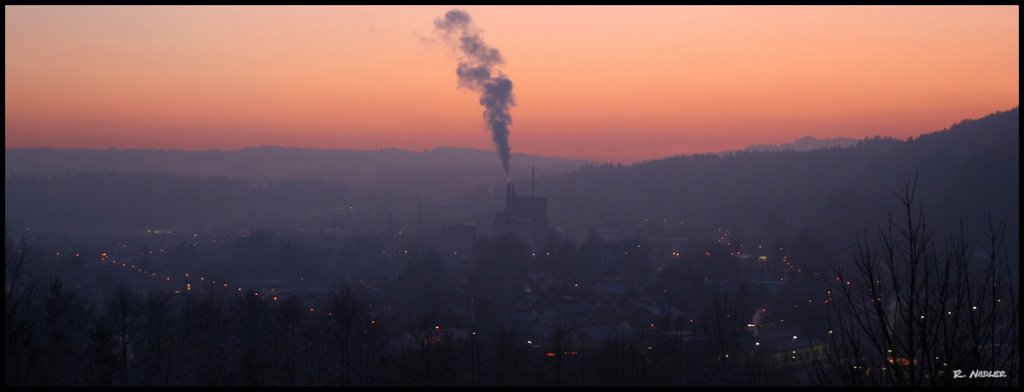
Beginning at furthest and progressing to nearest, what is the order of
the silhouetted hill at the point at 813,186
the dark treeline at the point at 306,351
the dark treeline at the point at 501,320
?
1. the silhouetted hill at the point at 813,186
2. the dark treeline at the point at 306,351
3. the dark treeline at the point at 501,320

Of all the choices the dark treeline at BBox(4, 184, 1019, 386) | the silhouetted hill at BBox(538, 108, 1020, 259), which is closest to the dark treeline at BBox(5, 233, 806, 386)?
the dark treeline at BBox(4, 184, 1019, 386)

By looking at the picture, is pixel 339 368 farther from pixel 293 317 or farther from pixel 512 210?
pixel 512 210

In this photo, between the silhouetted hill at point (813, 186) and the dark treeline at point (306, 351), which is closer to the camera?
the dark treeline at point (306, 351)

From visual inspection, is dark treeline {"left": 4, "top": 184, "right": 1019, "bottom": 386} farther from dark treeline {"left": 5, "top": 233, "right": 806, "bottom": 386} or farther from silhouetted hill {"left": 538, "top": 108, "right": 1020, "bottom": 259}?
silhouetted hill {"left": 538, "top": 108, "right": 1020, "bottom": 259}

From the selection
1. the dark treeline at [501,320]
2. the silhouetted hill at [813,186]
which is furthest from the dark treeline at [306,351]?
the silhouetted hill at [813,186]

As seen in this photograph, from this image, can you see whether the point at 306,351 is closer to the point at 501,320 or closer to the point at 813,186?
A: the point at 501,320

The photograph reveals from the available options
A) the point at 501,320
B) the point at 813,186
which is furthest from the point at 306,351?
the point at 813,186

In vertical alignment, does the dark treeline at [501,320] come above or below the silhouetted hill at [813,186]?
below

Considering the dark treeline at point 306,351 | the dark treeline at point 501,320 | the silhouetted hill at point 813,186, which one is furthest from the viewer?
the silhouetted hill at point 813,186

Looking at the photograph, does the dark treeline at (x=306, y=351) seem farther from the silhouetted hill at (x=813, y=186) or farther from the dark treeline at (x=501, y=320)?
the silhouetted hill at (x=813, y=186)
